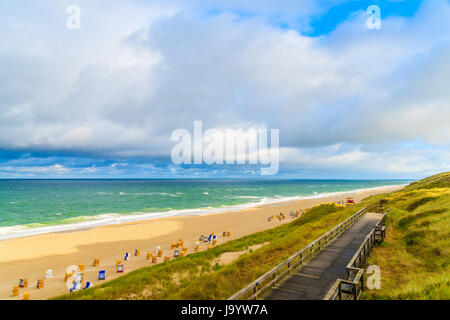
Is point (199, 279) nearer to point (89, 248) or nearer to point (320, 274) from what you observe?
point (320, 274)

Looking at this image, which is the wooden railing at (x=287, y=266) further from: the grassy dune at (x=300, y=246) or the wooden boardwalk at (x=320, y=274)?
the grassy dune at (x=300, y=246)

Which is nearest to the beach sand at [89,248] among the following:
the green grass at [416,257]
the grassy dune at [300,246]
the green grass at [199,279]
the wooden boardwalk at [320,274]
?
the green grass at [199,279]

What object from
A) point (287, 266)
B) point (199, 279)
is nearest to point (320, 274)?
point (287, 266)
